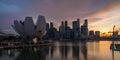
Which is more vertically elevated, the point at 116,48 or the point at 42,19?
the point at 42,19

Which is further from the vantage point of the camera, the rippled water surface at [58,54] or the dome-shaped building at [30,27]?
the dome-shaped building at [30,27]

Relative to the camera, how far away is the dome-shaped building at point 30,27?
90.5 meters

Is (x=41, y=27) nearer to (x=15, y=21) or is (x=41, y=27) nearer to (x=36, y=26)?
(x=36, y=26)

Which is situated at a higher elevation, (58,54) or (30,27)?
(30,27)

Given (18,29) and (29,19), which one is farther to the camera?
(18,29)

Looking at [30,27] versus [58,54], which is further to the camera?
[30,27]

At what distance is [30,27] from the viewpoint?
90.9 metres

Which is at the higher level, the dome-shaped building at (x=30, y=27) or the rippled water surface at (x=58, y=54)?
the dome-shaped building at (x=30, y=27)

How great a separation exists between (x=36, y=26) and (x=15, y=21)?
10088mm

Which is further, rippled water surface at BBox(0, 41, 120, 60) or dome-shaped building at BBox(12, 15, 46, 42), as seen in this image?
dome-shaped building at BBox(12, 15, 46, 42)

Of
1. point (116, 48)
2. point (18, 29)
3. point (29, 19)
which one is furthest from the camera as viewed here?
point (18, 29)

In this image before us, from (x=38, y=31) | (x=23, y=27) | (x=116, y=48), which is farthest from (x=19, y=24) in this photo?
(x=116, y=48)

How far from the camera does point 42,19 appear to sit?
90.9 m

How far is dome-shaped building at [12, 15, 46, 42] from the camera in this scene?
297 ft
